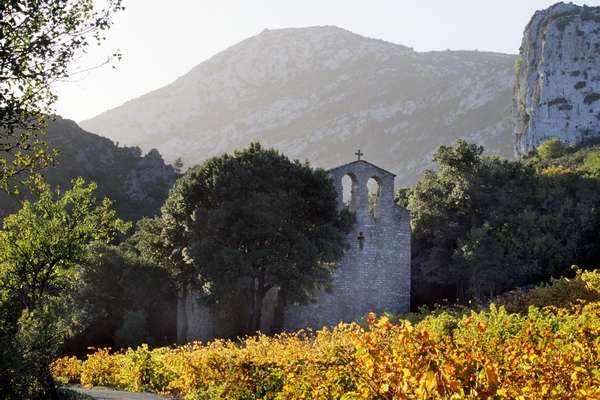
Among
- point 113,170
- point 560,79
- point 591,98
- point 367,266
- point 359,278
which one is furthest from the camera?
point 560,79

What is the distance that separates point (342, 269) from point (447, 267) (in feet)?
25.3

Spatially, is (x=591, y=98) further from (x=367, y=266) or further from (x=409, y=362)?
(x=409, y=362)

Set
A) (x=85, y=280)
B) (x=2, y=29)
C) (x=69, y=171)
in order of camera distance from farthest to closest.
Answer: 1. (x=69, y=171)
2. (x=85, y=280)
3. (x=2, y=29)

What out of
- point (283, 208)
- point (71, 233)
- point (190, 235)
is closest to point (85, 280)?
point (190, 235)

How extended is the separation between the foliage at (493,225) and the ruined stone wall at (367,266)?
3060mm

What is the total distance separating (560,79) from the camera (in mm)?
86375

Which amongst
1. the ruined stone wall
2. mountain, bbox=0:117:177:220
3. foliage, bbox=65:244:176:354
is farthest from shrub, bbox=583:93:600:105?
foliage, bbox=65:244:176:354

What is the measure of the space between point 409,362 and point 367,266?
33.6 meters

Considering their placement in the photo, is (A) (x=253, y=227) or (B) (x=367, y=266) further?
(B) (x=367, y=266)

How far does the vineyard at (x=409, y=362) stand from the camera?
223 inches

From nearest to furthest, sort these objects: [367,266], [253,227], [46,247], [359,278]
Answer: [46,247], [253,227], [359,278], [367,266]

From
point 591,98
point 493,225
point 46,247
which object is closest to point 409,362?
point 46,247

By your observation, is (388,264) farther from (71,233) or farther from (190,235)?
(71,233)

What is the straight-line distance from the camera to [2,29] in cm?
1225
